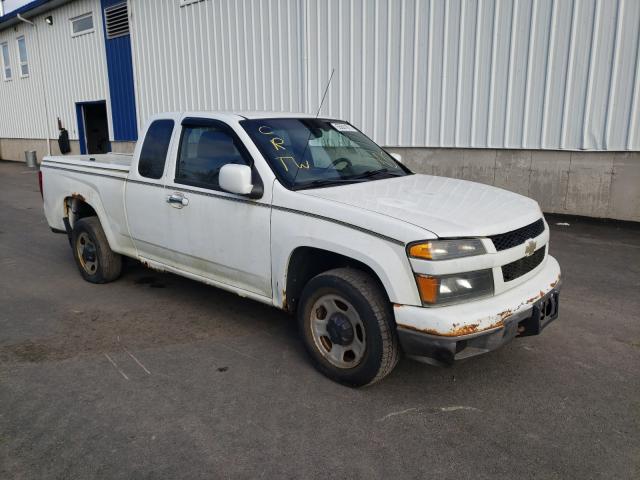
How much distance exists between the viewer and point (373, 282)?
10.7 ft

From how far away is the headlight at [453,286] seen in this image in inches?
115

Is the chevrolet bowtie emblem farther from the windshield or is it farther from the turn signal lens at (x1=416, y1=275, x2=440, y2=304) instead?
the windshield

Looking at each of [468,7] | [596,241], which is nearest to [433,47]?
[468,7]

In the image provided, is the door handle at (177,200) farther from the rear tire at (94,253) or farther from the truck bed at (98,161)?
the rear tire at (94,253)

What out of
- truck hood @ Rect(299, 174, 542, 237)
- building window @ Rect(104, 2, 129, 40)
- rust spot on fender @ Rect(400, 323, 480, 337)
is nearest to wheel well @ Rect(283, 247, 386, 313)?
truck hood @ Rect(299, 174, 542, 237)

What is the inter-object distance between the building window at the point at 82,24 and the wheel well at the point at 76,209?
14.3 metres

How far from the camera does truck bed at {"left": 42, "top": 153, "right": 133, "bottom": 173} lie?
525 centimetres

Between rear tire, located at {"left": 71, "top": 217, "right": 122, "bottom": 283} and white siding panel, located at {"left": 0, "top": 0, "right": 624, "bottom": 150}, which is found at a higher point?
white siding panel, located at {"left": 0, "top": 0, "right": 624, "bottom": 150}

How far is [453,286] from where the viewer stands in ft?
9.71

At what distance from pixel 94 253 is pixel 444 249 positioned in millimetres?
4247

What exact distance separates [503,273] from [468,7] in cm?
712

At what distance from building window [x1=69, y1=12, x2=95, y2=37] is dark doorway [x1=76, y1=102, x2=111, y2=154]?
2503 millimetres

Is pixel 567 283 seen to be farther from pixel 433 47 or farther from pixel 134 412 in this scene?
pixel 433 47

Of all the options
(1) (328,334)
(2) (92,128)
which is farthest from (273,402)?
(2) (92,128)
